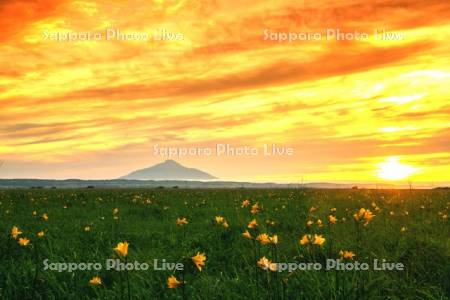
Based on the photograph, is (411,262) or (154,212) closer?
(411,262)

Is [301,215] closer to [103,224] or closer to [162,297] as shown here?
[103,224]

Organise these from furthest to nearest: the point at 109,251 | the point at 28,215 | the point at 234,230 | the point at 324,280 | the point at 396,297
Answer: the point at 28,215 → the point at 234,230 → the point at 109,251 → the point at 324,280 → the point at 396,297

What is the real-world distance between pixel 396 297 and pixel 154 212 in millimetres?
9082

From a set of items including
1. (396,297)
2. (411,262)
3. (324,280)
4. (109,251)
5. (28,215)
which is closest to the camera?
(396,297)

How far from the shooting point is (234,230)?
817 centimetres

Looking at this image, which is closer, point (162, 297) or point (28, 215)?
point (162, 297)

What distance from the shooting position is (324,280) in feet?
14.9

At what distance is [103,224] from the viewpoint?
968 centimetres

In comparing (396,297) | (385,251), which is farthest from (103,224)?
(396,297)

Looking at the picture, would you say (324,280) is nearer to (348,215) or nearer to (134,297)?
(134,297)

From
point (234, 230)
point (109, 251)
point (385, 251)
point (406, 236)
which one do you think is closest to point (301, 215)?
point (234, 230)

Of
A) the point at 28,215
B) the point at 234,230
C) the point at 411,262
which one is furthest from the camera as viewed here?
the point at 28,215

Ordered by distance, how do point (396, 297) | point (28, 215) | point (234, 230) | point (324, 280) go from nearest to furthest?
point (396, 297), point (324, 280), point (234, 230), point (28, 215)

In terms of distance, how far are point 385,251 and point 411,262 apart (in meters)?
0.42
